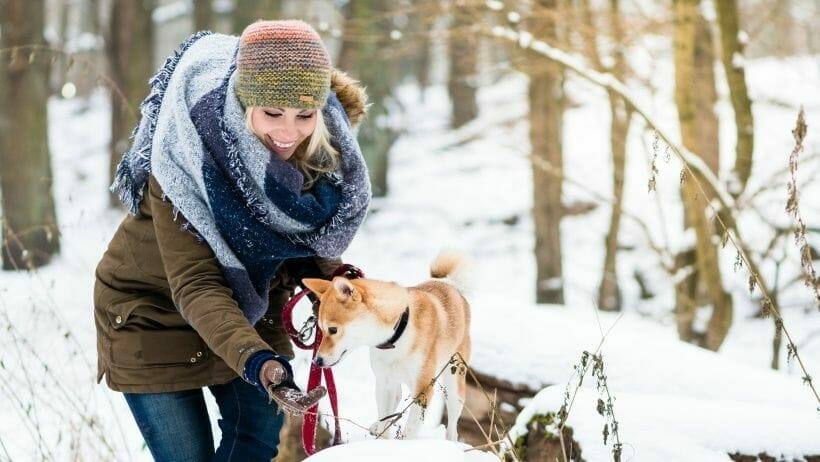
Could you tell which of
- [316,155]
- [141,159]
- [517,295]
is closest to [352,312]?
[316,155]

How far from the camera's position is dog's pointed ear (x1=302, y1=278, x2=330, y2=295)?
2742 millimetres

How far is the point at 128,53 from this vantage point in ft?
→ 50.0

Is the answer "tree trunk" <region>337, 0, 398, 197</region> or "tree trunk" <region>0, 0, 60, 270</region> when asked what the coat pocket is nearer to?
"tree trunk" <region>0, 0, 60, 270</region>

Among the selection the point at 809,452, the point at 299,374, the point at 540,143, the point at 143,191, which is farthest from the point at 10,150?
the point at 809,452

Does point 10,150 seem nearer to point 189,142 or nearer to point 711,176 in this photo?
point 711,176

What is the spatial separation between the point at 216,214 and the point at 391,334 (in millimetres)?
826

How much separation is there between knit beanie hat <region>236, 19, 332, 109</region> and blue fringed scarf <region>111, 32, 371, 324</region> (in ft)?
0.32

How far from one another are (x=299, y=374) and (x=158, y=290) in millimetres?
2624

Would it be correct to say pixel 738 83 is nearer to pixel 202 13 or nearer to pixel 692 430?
pixel 692 430

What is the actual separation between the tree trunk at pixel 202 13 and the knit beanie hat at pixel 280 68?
13774 mm

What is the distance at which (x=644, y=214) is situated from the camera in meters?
16.3

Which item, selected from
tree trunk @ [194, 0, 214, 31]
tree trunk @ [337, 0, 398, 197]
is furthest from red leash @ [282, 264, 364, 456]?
tree trunk @ [194, 0, 214, 31]

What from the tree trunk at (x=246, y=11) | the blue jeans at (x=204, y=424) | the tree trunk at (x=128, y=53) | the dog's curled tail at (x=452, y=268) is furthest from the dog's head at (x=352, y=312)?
the tree trunk at (x=128, y=53)

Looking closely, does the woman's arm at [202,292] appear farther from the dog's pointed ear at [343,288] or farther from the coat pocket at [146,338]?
the dog's pointed ear at [343,288]
